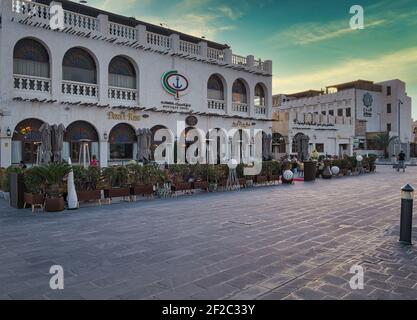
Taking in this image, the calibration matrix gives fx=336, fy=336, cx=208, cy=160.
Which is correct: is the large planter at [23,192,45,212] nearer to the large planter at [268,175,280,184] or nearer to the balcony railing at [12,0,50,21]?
the large planter at [268,175,280,184]

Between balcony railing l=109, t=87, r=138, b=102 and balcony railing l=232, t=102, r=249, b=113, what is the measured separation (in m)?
8.98

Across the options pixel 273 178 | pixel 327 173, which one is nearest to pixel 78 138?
pixel 273 178

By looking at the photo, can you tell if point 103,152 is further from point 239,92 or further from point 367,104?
point 367,104

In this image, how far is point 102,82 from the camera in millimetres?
20328

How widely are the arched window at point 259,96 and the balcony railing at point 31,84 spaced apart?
1764 centimetres

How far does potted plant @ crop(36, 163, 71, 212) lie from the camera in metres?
9.79

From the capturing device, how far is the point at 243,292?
13.3ft

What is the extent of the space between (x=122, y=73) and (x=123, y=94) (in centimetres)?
152

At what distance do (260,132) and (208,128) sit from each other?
5.78 metres

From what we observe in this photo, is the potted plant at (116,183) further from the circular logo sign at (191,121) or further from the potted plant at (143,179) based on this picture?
the circular logo sign at (191,121)

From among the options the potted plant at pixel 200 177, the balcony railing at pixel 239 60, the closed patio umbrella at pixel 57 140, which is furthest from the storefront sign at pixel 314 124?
the closed patio umbrella at pixel 57 140

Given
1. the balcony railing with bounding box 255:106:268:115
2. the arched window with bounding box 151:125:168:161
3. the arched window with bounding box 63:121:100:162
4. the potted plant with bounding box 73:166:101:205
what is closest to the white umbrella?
the potted plant with bounding box 73:166:101:205

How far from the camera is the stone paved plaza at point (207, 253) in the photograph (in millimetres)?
4109
